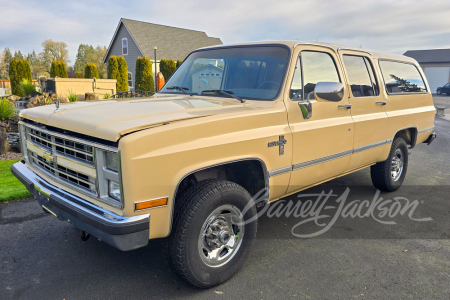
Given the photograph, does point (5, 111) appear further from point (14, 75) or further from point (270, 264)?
point (14, 75)

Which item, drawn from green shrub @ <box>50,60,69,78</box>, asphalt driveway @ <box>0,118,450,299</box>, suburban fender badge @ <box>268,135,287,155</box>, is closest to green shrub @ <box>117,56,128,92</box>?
green shrub @ <box>50,60,69,78</box>

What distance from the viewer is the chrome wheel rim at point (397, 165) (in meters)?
5.55

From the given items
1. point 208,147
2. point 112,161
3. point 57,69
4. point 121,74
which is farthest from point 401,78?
point 121,74

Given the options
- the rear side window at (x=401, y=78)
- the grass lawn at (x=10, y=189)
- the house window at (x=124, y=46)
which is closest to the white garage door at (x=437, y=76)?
the house window at (x=124, y=46)

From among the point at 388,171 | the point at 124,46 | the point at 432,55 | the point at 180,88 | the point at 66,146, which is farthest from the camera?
→ the point at 432,55

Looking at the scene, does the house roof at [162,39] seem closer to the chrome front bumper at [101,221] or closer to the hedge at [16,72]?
the hedge at [16,72]

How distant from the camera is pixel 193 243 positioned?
2734 mm

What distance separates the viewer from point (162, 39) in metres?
35.1

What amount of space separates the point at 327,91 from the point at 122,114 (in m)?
1.95

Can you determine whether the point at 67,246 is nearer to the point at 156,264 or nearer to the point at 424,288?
the point at 156,264

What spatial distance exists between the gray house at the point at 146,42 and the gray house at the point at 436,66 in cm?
3463

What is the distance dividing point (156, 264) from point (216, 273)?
28.1 inches

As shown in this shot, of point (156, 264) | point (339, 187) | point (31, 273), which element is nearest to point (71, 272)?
point (31, 273)

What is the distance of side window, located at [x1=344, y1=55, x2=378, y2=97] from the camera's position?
4.42 metres
